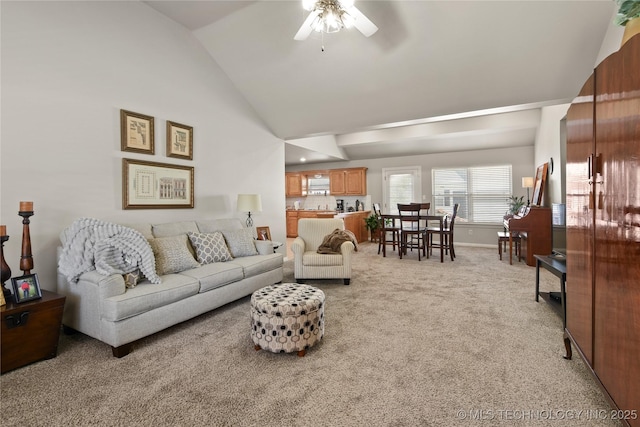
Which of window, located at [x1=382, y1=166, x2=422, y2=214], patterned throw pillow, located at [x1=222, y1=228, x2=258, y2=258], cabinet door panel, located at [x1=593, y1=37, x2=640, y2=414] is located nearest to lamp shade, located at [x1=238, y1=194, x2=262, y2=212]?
patterned throw pillow, located at [x1=222, y1=228, x2=258, y2=258]

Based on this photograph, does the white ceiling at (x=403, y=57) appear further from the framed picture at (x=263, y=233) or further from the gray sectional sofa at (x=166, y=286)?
the gray sectional sofa at (x=166, y=286)

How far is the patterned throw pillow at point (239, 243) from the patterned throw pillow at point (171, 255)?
0.63m

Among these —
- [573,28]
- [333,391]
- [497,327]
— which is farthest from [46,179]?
[573,28]

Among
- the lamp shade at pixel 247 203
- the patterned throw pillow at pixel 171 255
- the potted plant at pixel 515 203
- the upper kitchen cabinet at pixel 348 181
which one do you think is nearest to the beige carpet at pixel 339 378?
the patterned throw pillow at pixel 171 255

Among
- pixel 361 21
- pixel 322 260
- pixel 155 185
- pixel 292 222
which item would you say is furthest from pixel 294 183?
pixel 361 21

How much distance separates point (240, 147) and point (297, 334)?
11.2 feet

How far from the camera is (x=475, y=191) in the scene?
720 centimetres

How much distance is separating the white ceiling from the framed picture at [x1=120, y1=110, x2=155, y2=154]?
4.49 feet

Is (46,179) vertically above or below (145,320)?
above

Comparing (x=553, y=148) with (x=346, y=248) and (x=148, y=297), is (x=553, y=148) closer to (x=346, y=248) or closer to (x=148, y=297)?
(x=346, y=248)

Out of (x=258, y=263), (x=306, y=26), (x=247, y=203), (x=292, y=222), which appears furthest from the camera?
(x=292, y=222)

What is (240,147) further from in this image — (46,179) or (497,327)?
(497,327)

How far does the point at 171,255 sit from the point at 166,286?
0.49 metres

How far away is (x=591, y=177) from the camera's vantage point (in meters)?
1.55
